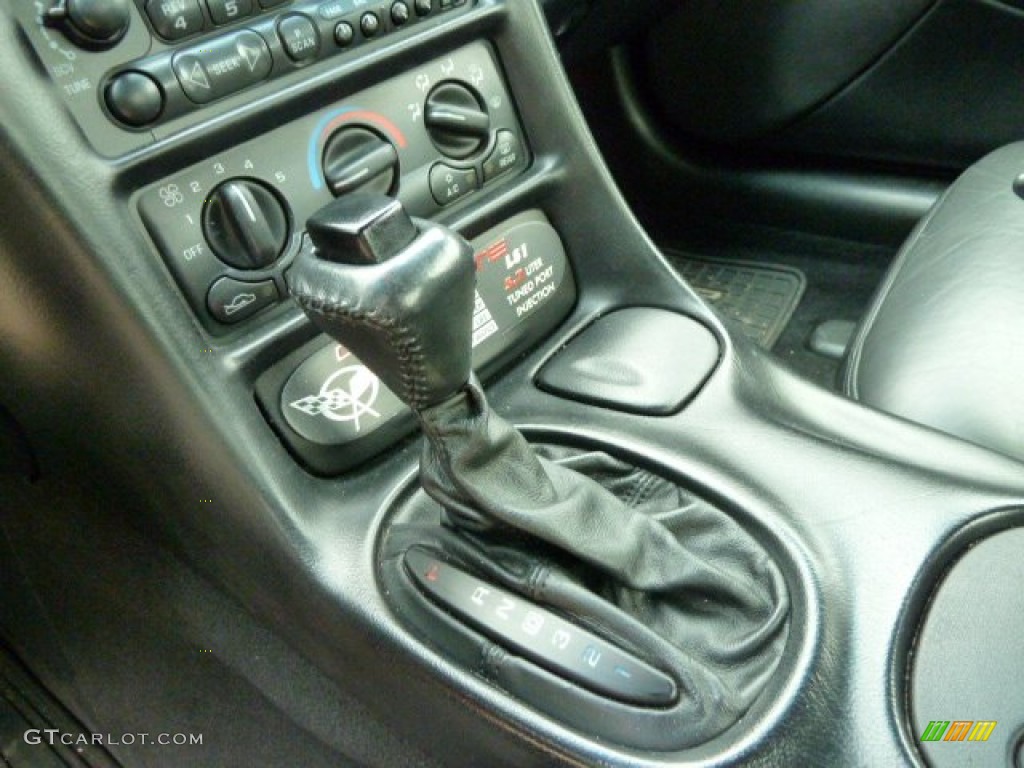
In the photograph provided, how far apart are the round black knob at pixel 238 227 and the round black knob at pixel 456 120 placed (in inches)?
6.5

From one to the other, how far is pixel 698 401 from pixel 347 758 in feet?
1.19

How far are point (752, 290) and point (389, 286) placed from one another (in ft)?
4.25

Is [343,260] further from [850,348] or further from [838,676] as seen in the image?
[850,348]

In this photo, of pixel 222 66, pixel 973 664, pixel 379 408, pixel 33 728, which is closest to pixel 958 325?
pixel 973 664

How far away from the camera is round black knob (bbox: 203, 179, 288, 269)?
0.63 meters

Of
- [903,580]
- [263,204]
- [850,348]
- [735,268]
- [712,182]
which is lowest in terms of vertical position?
[735,268]

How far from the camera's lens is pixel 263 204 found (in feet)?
2.13

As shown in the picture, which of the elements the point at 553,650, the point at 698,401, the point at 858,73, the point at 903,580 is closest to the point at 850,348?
the point at 698,401

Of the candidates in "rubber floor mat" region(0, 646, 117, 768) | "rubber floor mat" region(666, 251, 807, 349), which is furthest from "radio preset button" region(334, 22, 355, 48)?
"rubber floor mat" region(666, 251, 807, 349)

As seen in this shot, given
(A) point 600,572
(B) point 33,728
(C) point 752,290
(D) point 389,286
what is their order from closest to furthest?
1. (D) point 389,286
2. (A) point 600,572
3. (B) point 33,728
4. (C) point 752,290

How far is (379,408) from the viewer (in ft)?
2.25

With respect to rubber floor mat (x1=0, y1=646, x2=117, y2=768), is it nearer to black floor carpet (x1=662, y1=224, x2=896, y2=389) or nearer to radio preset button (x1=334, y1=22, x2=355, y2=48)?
radio preset button (x1=334, y1=22, x2=355, y2=48)

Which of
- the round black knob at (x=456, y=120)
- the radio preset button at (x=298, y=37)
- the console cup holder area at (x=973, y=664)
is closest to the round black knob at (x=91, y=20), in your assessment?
the radio preset button at (x=298, y=37)

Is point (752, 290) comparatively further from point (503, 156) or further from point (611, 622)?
point (611, 622)
